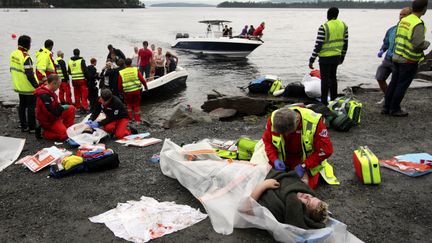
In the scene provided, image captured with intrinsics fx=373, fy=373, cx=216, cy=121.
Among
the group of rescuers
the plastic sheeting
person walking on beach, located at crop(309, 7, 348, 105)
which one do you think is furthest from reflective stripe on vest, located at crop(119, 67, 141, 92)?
the plastic sheeting

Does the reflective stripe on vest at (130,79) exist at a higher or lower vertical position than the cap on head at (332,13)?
lower

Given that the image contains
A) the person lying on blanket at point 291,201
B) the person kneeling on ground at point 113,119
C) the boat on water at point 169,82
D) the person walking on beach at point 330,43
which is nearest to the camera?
the person lying on blanket at point 291,201

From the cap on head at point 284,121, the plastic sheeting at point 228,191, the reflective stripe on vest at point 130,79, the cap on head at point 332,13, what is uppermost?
the cap on head at point 332,13

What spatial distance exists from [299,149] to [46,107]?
4.55 metres

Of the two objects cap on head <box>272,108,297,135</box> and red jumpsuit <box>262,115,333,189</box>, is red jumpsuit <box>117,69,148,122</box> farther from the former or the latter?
cap on head <box>272,108,297,135</box>

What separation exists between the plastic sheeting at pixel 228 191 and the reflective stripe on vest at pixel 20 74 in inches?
150

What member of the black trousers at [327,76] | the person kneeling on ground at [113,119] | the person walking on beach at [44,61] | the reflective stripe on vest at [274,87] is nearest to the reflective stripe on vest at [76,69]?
the person walking on beach at [44,61]

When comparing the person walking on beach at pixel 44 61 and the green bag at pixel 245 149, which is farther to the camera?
the person walking on beach at pixel 44 61

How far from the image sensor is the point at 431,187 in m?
4.47

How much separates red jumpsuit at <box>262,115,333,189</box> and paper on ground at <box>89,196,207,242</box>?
106 centimetres

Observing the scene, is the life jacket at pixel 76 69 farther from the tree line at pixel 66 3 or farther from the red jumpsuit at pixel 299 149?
the tree line at pixel 66 3

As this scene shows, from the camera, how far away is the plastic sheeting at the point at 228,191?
331 cm

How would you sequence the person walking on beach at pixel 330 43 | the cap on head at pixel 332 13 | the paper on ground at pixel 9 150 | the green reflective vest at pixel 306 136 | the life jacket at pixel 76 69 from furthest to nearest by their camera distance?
the life jacket at pixel 76 69, the person walking on beach at pixel 330 43, the cap on head at pixel 332 13, the paper on ground at pixel 9 150, the green reflective vest at pixel 306 136

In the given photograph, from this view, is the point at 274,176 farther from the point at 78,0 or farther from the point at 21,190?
the point at 78,0
